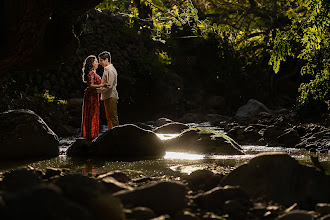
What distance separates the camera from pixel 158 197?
3922 millimetres

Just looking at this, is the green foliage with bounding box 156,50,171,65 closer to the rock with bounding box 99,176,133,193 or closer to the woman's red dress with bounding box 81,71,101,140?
the woman's red dress with bounding box 81,71,101,140

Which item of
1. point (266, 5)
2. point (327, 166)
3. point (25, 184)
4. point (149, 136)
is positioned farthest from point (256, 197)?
point (266, 5)

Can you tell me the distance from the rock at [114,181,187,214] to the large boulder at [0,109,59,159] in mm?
6086

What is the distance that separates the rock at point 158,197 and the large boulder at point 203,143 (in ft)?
18.6

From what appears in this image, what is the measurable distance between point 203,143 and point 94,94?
2.74 meters

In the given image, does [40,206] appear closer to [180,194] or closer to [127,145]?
[180,194]

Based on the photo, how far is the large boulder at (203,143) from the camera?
973cm

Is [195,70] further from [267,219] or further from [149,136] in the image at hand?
[267,219]

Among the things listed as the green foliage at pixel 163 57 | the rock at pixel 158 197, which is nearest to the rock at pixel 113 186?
the rock at pixel 158 197

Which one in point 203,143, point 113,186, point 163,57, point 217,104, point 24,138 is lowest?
point 113,186

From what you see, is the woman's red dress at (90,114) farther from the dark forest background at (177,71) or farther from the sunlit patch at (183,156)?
the dark forest background at (177,71)

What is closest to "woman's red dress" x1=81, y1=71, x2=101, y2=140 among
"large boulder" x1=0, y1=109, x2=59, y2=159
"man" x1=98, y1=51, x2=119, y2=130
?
"man" x1=98, y1=51, x2=119, y2=130

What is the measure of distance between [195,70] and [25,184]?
24.2m

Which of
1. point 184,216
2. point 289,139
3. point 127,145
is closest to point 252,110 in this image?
point 289,139
